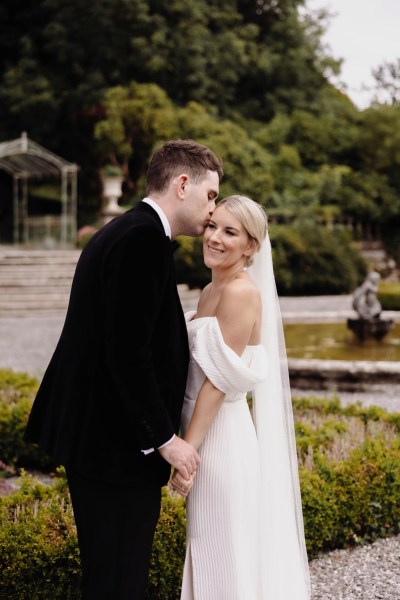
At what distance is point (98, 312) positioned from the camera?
214 centimetres

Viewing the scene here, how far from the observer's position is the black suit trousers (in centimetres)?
213

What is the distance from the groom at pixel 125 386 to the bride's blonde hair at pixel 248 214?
0.16m

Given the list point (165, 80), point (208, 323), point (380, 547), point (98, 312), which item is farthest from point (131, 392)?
point (165, 80)

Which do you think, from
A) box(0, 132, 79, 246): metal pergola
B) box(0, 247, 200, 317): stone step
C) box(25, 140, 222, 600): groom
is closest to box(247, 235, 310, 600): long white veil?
box(25, 140, 222, 600): groom

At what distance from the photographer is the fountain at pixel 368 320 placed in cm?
1003

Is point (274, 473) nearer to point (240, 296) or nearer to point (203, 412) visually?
point (203, 412)

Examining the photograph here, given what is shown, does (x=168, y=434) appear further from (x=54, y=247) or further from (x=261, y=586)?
(x=54, y=247)

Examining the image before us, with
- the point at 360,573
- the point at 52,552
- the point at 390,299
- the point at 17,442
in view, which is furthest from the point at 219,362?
the point at 390,299

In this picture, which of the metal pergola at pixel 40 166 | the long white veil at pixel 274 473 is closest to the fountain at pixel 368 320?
the long white veil at pixel 274 473

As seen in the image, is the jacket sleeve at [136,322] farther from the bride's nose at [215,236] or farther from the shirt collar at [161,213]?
the bride's nose at [215,236]

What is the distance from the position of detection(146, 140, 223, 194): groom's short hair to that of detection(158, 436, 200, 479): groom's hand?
0.77 m

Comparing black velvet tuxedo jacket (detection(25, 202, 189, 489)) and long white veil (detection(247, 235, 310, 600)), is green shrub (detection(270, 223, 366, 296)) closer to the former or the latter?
long white veil (detection(247, 235, 310, 600))

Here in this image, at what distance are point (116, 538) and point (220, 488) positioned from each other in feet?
1.30

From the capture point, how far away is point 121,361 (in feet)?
6.57
